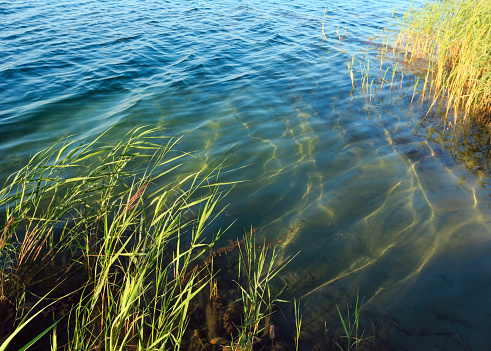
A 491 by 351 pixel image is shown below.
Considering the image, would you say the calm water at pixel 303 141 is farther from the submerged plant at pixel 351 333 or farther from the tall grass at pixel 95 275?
the tall grass at pixel 95 275

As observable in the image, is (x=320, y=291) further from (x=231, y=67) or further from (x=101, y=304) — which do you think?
(x=231, y=67)

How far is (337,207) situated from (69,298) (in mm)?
2688

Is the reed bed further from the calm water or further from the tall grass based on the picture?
the calm water

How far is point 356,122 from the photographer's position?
5.28 metres

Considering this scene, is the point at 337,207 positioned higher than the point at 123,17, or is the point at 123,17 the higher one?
the point at 123,17

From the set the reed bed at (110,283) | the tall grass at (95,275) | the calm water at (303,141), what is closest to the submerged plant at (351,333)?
the calm water at (303,141)

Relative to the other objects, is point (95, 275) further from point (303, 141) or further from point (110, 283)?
point (303, 141)

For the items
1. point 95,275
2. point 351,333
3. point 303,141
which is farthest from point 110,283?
point 303,141

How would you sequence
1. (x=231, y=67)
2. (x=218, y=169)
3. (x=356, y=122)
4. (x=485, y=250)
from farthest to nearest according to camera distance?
(x=231, y=67), (x=356, y=122), (x=218, y=169), (x=485, y=250)

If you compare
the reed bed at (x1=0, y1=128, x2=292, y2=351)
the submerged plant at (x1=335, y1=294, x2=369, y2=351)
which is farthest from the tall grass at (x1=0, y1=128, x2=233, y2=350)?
the submerged plant at (x1=335, y1=294, x2=369, y2=351)

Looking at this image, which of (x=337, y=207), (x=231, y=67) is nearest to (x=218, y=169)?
(x=337, y=207)

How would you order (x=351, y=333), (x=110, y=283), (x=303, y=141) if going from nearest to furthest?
(x=110, y=283)
(x=351, y=333)
(x=303, y=141)

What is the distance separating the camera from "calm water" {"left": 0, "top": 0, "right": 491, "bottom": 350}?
2.59 meters

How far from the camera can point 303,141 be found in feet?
15.7
